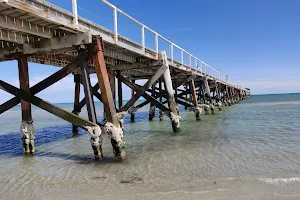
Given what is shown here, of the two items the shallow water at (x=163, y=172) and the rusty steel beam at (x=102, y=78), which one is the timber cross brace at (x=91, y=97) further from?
the shallow water at (x=163, y=172)

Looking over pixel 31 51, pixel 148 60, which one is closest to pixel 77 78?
pixel 148 60

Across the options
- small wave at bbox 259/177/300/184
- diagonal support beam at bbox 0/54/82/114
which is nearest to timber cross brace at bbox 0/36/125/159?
diagonal support beam at bbox 0/54/82/114

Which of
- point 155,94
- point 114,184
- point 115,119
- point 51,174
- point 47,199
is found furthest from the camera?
point 155,94

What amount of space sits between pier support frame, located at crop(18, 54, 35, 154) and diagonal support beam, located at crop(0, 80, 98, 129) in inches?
7.2

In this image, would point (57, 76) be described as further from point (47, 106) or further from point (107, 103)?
point (107, 103)

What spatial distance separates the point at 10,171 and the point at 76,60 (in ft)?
9.48

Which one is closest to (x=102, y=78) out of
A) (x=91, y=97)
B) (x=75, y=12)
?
(x=91, y=97)

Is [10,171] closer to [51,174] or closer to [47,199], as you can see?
[51,174]

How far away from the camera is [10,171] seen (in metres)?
5.73

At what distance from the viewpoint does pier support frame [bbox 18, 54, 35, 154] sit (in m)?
7.12

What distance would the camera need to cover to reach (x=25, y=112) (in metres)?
7.33

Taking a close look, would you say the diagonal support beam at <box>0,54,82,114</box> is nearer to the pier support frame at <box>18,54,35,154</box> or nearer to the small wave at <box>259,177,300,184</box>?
the pier support frame at <box>18,54,35,154</box>

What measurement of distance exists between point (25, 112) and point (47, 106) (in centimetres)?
121

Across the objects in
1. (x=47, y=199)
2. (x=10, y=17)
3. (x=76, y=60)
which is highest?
(x=10, y=17)
